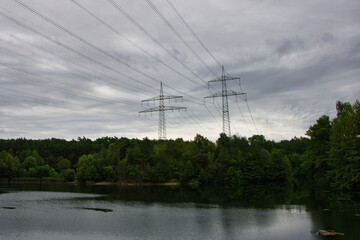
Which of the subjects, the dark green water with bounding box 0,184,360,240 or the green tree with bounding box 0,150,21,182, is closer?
the dark green water with bounding box 0,184,360,240

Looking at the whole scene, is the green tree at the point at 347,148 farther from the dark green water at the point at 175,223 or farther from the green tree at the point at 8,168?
the green tree at the point at 8,168

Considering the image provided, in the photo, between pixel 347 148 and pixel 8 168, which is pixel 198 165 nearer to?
pixel 347 148

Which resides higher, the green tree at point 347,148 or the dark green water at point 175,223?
the green tree at point 347,148

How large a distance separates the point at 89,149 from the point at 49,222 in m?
145

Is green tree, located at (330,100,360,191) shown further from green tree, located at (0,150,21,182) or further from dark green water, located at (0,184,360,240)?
green tree, located at (0,150,21,182)

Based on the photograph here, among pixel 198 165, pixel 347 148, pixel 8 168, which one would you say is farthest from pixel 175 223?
pixel 8 168

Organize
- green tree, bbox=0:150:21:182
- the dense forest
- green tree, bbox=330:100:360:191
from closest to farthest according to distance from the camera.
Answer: green tree, bbox=330:100:360:191 < the dense forest < green tree, bbox=0:150:21:182

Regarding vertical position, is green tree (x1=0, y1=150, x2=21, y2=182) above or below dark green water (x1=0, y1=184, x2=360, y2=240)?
above

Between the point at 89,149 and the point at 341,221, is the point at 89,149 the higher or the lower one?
the higher one

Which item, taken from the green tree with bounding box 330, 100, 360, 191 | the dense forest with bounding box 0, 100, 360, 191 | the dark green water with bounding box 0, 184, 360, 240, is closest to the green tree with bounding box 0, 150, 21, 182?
the dense forest with bounding box 0, 100, 360, 191

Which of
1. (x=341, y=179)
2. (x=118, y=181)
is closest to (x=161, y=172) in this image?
(x=118, y=181)

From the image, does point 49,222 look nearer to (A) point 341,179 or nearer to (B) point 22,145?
(A) point 341,179

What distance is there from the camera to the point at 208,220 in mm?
36375

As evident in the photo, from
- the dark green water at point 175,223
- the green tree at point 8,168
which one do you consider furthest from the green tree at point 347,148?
the green tree at point 8,168
